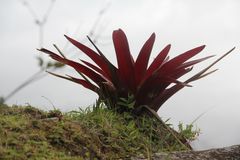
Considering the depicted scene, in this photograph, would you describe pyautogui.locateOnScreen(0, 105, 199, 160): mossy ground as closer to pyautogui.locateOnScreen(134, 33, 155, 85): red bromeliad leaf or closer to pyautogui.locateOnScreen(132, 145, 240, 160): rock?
pyautogui.locateOnScreen(132, 145, 240, 160): rock

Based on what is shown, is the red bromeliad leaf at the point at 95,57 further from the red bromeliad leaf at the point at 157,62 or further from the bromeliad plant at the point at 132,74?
the red bromeliad leaf at the point at 157,62

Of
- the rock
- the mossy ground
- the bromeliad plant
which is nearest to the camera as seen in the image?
the mossy ground

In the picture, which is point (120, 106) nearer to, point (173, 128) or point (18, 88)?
point (173, 128)

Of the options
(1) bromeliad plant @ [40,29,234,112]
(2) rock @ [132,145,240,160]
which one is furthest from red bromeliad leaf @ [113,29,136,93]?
(2) rock @ [132,145,240,160]

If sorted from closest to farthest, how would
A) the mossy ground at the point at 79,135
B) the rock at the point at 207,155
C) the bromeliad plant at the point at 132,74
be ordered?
1. the mossy ground at the point at 79,135
2. the rock at the point at 207,155
3. the bromeliad plant at the point at 132,74

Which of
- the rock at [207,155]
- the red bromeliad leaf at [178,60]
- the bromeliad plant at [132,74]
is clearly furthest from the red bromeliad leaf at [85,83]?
the rock at [207,155]

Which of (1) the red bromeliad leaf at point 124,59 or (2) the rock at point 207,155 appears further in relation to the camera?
(1) the red bromeliad leaf at point 124,59

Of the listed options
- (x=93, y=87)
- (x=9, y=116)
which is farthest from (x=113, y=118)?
(x=9, y=116)
